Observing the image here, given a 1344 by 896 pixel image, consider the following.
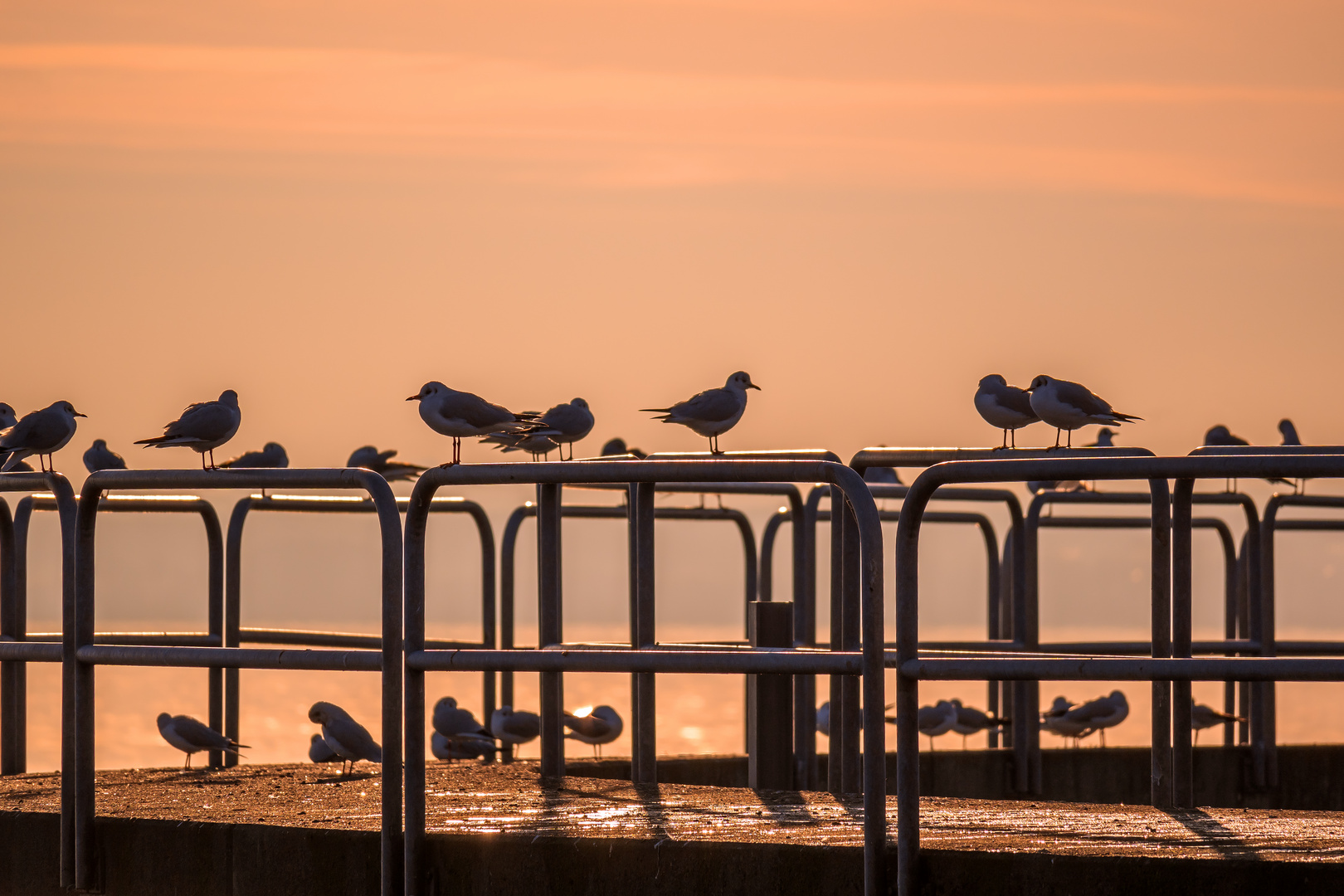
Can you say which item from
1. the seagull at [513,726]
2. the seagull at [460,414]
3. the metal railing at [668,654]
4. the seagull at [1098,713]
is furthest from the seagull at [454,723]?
the metal railing at [668,654]

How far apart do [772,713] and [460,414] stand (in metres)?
2.64

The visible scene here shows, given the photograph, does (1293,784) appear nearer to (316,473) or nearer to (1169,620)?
(1169,620)

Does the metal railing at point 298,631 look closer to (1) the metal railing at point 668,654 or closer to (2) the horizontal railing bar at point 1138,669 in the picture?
(1) the metal railing at point 668,654

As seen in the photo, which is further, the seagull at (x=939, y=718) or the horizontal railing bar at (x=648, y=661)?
the seagull at (x=939, y=718)

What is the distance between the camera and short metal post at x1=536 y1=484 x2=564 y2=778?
8.00 metres

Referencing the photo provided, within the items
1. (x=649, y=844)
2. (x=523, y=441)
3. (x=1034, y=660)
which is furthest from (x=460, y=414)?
(x=1034, y=660)

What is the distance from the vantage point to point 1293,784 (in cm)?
1179

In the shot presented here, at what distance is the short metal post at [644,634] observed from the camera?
301 inches

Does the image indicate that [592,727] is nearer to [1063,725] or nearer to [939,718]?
[939,718]

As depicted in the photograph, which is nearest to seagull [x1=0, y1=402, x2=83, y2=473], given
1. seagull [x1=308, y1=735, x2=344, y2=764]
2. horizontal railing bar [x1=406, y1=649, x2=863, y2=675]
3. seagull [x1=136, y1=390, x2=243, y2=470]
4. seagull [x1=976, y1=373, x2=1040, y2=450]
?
seagull [x1=136, y1=390, x2=243, y2=470]

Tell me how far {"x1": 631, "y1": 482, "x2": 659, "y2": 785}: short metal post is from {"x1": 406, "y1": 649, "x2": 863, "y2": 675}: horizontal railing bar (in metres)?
1.68

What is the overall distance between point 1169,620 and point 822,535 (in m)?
13.9

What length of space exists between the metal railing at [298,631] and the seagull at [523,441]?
0.51 metres

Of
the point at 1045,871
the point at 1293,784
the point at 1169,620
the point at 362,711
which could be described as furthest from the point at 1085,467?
the point at 362,711
